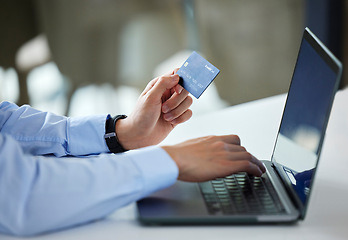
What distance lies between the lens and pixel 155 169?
92 centimetres

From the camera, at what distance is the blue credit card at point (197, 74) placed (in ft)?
4.10

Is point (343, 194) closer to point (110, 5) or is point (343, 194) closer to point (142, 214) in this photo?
point (142, 214)

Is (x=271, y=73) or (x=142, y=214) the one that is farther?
(x=271, y=73)

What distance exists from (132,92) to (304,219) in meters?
3.28

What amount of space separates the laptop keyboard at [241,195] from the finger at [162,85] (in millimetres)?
327

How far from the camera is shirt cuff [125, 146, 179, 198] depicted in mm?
912

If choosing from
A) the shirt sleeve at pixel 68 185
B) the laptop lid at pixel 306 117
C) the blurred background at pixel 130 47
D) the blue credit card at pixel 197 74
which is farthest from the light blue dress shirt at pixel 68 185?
the blurred background at pixel 130 47

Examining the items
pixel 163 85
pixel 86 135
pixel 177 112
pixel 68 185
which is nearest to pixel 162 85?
pixel 163 85

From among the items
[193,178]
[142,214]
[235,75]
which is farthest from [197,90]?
[235,75]

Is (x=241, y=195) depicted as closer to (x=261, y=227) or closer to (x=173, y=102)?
(x=261, y=227)

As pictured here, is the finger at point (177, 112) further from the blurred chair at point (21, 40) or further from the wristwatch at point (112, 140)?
the blurred chair at point (21, 40)

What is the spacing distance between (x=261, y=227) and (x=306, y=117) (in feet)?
0.83

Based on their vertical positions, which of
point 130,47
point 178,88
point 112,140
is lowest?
point 130,47

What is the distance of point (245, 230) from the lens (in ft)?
2.81
